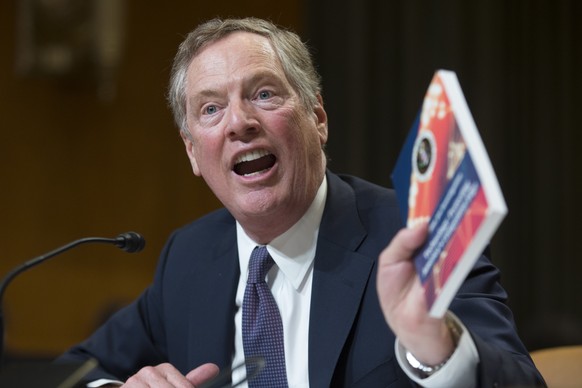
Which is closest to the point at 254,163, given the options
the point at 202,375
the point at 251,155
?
the point at 251,155

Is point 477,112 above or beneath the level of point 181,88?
beneath

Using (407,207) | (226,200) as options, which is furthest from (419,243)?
(226,200)

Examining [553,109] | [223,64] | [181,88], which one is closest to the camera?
[223,64]

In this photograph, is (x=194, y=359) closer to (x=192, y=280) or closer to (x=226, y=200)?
(x=192, y=280)

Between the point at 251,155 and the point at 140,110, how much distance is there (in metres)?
3.56

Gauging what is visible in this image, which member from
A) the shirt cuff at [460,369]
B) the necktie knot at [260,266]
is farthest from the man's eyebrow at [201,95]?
the shirt cuff at [460,369]

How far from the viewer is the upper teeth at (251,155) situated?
2.07m

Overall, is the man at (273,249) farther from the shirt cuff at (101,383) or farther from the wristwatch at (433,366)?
the wristwatch at (433,366)

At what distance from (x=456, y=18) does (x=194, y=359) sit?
3.67 metres

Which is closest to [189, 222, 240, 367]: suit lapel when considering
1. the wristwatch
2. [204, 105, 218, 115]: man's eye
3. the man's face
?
the man's face

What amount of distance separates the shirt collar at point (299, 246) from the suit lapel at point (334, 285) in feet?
0.11

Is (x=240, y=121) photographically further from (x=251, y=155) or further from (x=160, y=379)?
(x=160, y=379)

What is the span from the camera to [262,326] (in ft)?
6.89

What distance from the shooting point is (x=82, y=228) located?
17.7ft
